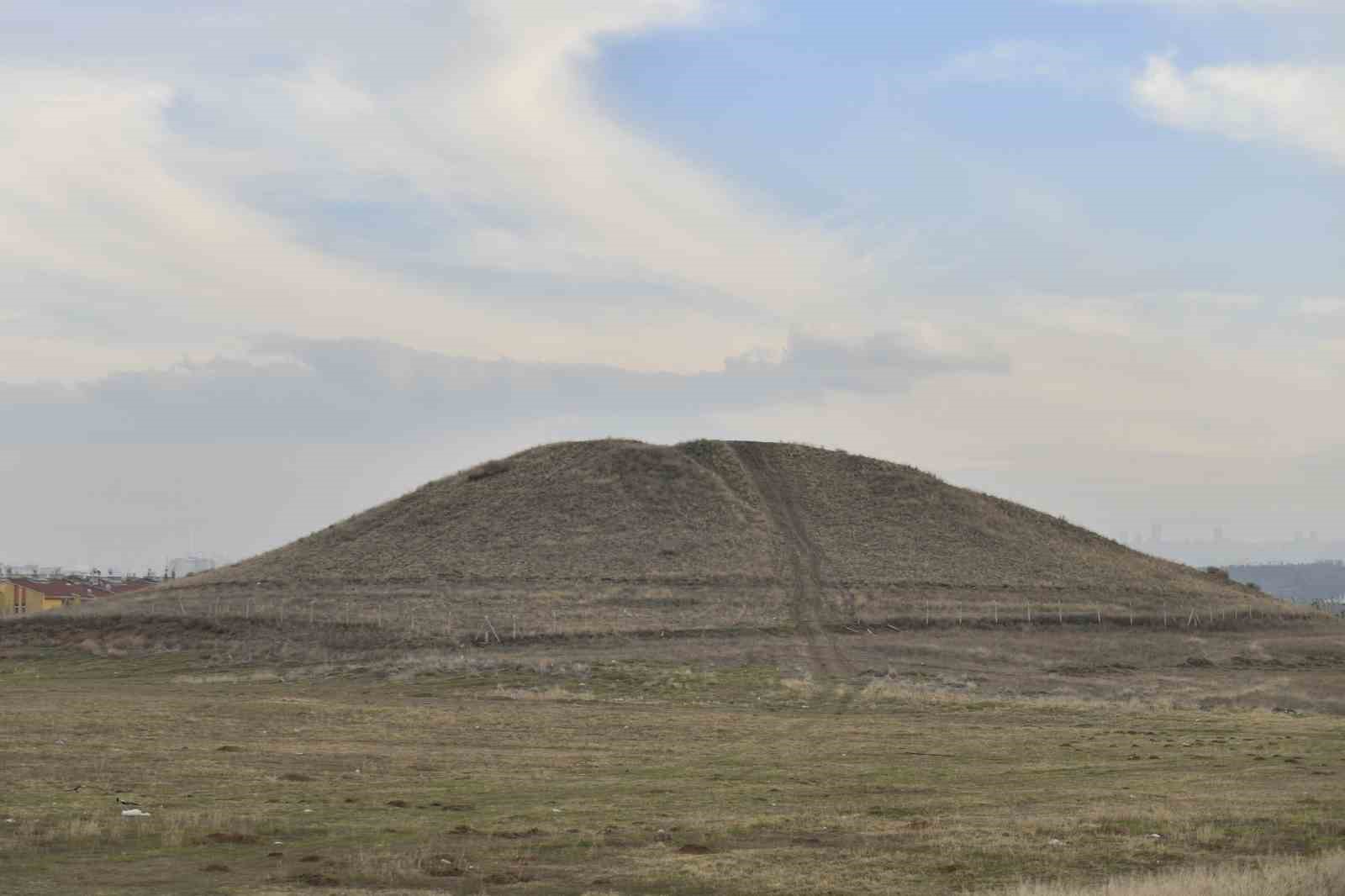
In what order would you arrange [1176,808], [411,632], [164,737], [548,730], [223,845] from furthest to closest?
1. [411,632]
2. [548,730]
3. [164,737]
4. [1176,808]
5. [223,845]

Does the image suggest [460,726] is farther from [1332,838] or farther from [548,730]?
[1332,838]

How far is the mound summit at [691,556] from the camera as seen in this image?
8600 cm

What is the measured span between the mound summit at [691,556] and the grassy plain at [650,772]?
428 inches

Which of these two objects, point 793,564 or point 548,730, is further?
point 793,564

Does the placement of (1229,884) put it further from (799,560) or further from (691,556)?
(799,560)

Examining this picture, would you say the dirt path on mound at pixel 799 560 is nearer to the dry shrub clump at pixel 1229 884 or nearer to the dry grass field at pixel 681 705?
the dry grass field at pixel 681 705

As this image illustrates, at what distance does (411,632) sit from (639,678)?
17307mm

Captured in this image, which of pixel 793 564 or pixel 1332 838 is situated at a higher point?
pixel 793 564

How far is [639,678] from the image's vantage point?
66.4 metres

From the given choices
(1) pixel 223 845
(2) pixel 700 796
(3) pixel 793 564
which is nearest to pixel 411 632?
(3) pixel 793 564

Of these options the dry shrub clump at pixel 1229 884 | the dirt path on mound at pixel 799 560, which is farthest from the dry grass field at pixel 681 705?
the dirt path on mound at pixel 799 560

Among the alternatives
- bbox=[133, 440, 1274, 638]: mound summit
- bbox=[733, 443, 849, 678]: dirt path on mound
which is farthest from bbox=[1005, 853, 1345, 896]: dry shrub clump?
bbox=[133, 440, 1274, 638]: mound summit

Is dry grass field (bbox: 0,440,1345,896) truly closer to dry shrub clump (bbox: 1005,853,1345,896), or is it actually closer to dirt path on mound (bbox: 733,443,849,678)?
dry shrub clump (bbox: 1005,853,1345,896)

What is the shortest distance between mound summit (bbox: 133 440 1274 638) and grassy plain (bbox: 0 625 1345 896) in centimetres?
1088
